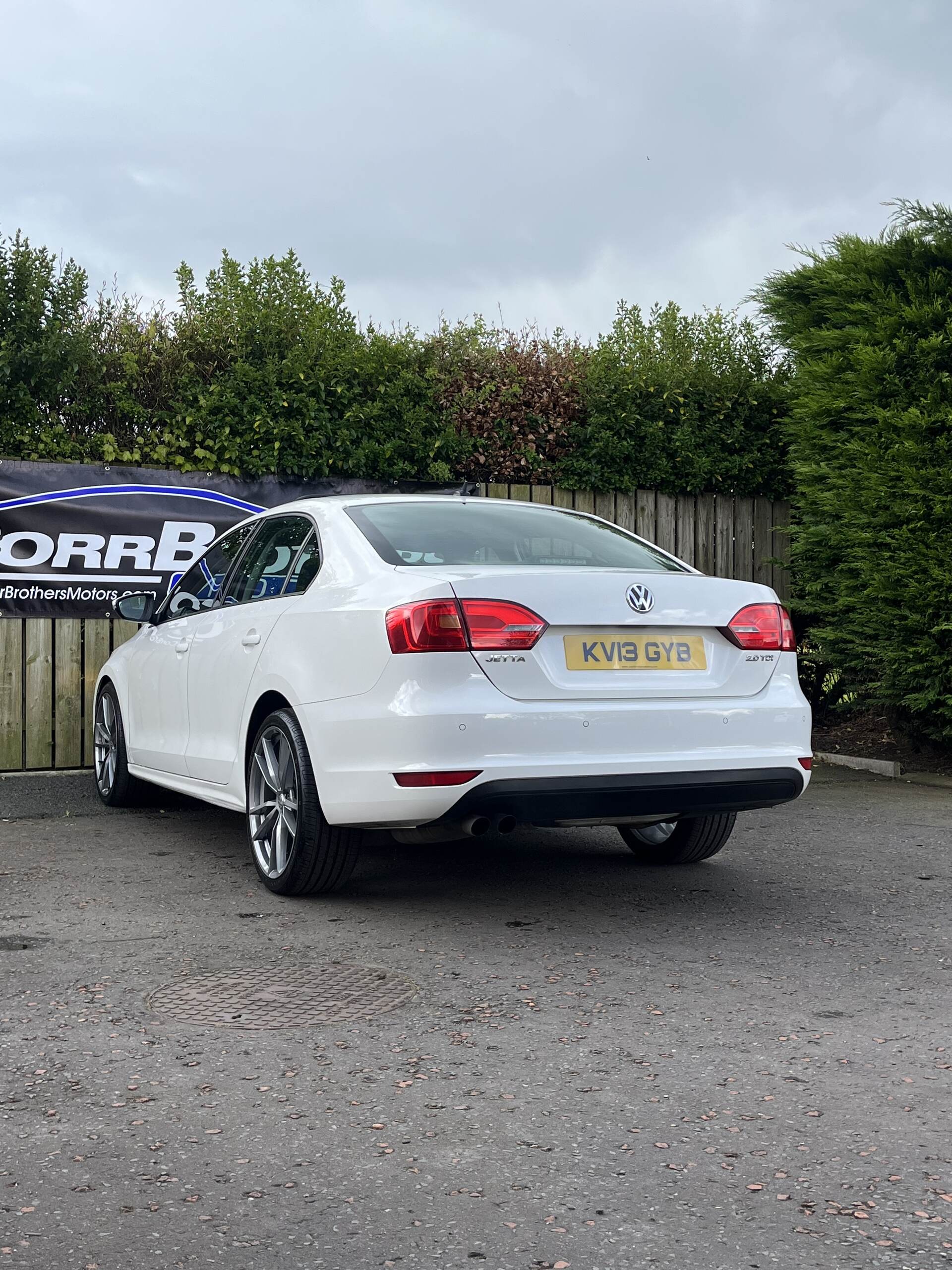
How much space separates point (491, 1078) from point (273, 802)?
238 cm

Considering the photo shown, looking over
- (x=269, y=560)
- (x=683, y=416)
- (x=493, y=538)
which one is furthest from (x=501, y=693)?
(x=683, y=416)

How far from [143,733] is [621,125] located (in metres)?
6.00

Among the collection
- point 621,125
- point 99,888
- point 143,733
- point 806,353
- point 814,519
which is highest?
point 621,125

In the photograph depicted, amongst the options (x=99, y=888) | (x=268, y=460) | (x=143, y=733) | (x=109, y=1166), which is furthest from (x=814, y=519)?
(x=109, y=1166)

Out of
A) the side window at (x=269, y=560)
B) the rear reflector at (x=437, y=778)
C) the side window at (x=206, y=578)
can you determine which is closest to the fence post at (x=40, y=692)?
the side window at (x=206, y=578)

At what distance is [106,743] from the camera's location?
806 cm

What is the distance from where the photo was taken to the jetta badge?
4.93 meters

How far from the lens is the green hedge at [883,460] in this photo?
9.39m

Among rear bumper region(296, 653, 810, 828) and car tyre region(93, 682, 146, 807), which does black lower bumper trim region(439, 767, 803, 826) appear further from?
car tyre region(93, 682, 146, 807)

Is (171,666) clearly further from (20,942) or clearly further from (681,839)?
(681,839)

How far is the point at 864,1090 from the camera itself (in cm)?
322

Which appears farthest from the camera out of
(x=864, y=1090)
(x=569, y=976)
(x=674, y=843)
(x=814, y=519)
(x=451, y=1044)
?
(x=814, y=519)

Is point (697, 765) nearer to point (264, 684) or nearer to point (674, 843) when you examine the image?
point (674, 843)

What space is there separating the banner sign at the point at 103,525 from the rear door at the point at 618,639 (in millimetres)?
4419
